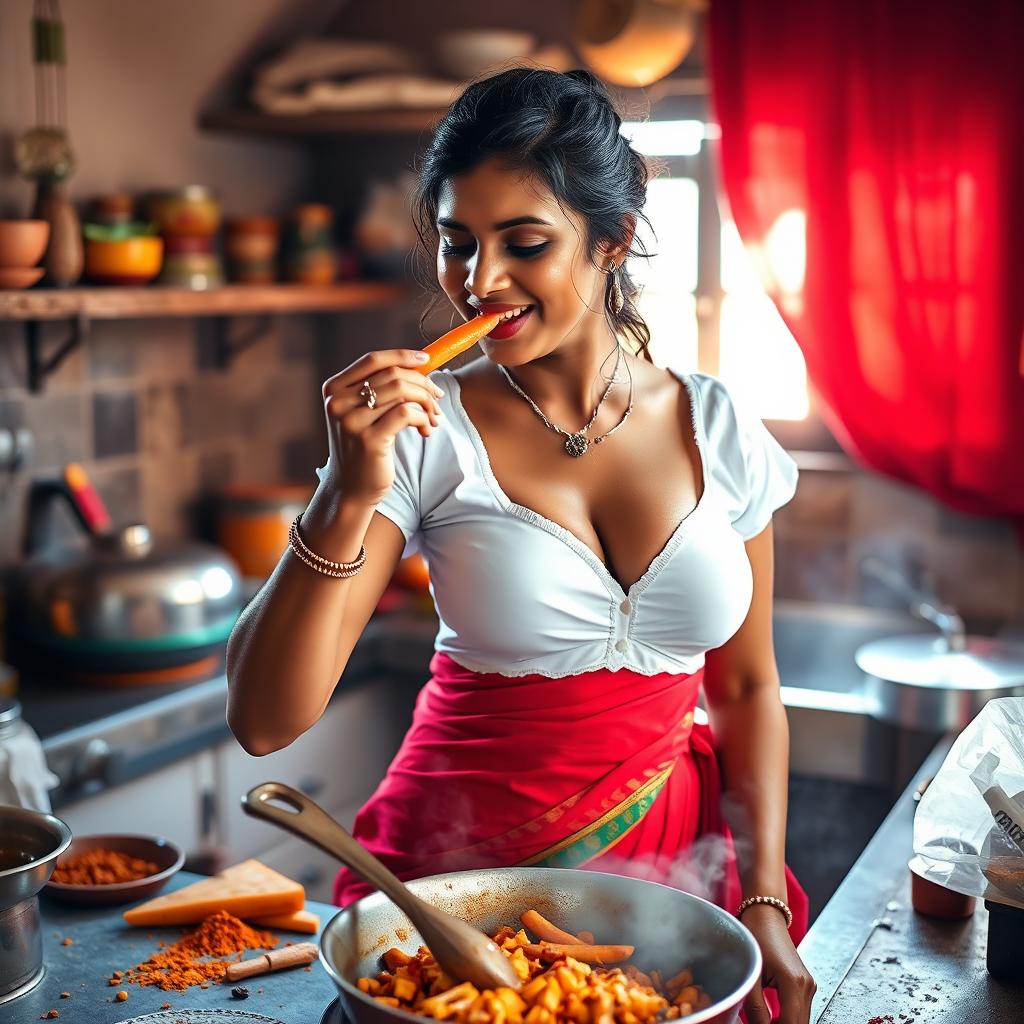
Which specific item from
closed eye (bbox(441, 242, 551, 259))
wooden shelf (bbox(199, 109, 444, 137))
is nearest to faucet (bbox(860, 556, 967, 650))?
wooden shelf (bbox(199, 109, 444, 137))

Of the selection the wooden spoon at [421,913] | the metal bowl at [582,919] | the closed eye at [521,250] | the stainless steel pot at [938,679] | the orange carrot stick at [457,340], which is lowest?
the stainless steel pot at [938,679]

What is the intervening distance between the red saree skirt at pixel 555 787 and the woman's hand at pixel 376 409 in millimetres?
356

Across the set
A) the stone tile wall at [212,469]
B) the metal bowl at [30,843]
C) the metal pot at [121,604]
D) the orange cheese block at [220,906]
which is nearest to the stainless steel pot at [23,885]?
the metal bowl at [30,843]

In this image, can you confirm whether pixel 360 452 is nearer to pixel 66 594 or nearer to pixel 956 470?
pixel 66 594

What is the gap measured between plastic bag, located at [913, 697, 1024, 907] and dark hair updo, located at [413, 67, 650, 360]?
60 centimetres

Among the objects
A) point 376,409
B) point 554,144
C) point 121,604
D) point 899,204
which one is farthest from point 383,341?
point 376,409

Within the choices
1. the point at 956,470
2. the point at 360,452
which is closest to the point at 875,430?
the point at 956,470

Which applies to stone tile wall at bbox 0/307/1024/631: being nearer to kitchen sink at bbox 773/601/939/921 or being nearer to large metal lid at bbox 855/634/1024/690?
kitchen sink at bbox 773/601/939/921

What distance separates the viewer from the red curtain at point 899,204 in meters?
2.62

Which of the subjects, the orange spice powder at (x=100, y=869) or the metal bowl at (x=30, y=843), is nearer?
the metal bowl at (x=30, y=843)

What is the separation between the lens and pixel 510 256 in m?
1.36

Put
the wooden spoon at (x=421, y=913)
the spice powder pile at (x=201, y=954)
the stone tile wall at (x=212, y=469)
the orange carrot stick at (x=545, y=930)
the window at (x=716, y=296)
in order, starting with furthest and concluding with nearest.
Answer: the window at (x=716, y=296) → the stone tile wall at (x=212, y=469) → the spice powder pile at (x=201, y=954) → the orange carrot stick at (x=545, y=930) → the wooden spoon at (x=421, y=913)

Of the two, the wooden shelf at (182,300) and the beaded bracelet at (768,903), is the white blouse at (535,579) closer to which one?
the beaded bracelet at (768,903)

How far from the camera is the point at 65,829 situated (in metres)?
1.29
